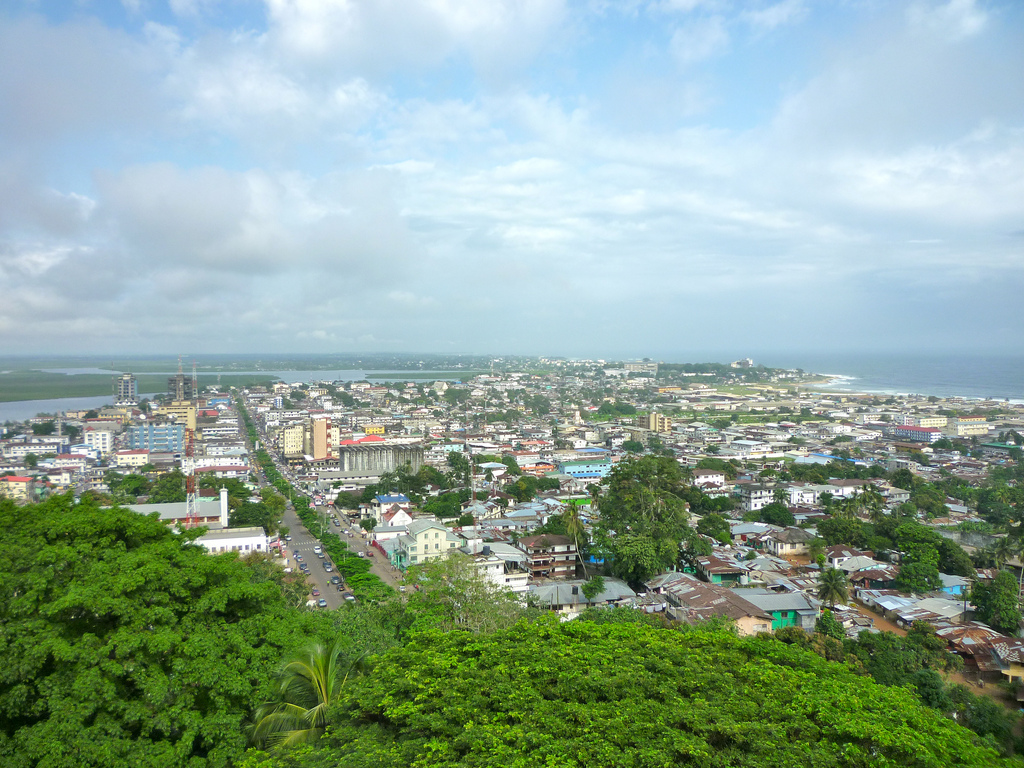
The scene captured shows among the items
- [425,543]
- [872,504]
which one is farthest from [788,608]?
[872,504]

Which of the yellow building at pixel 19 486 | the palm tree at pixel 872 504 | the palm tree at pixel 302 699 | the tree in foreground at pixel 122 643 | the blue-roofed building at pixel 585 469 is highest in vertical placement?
the tree in foreground at pixel 122 643

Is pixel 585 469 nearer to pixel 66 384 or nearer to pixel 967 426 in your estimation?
pixel 967 426

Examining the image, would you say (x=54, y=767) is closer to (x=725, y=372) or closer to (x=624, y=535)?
(x=624, y=535)

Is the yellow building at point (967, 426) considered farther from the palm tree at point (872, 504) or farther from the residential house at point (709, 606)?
the residential house at point (709, 606)

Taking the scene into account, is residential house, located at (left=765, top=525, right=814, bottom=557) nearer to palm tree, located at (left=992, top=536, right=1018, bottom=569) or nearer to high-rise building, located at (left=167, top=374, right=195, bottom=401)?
palm tree, located at (left=992, top=536, right=1018, bottom=569)

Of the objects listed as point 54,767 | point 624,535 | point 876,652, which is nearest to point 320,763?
point 54,767

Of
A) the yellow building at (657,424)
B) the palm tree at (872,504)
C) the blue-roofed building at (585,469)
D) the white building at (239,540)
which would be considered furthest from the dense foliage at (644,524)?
the yellow building at (657,424)

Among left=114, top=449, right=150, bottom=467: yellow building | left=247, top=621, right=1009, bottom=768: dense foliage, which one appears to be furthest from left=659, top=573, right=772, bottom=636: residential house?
left=114, top=449, right=150, bottom=467: yellow building

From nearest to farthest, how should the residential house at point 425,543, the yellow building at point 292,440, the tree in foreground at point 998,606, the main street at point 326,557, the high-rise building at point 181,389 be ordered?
the tree in foreground at point 998,606
the main street at point 326,557
the residential house at point 425,543
the yellow building at point 292,440
the high-rise building at point 181,389
